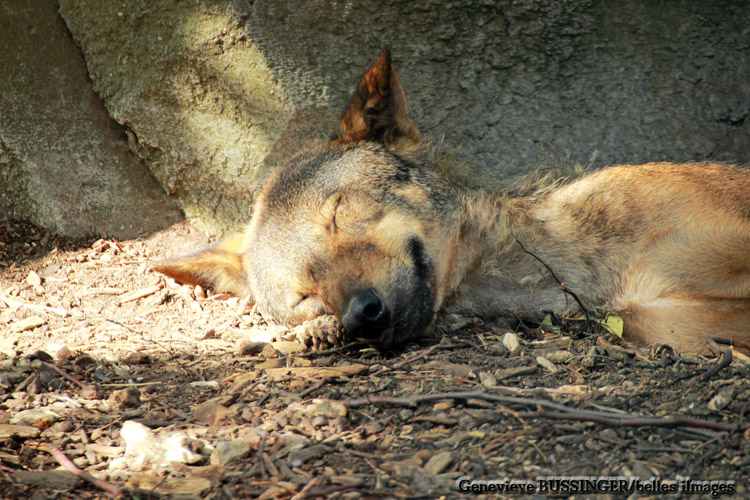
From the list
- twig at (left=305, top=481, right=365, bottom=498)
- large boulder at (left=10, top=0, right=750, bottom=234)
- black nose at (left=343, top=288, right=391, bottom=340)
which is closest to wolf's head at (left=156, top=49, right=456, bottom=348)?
black nose at (left=343, top=288, right=391, bottom=340)

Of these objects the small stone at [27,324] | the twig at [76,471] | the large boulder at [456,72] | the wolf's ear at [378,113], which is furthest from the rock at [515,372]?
the small stone at [27,324]

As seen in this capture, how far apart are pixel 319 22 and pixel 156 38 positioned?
4.65 feet

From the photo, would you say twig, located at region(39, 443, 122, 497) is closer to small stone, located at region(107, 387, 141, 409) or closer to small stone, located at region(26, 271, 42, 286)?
small stone, located at region(107, 387, 141, 409)

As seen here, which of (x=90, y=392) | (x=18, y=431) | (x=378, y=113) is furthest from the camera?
(x=378, y=113)

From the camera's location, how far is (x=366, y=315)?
330 cm

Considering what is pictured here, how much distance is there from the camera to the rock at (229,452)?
2393 mm

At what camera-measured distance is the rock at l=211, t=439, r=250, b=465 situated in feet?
7.85

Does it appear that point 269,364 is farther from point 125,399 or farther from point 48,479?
point 48,479

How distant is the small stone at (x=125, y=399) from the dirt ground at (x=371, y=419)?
1cm

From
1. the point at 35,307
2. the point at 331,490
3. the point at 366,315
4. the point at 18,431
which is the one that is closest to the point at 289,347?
the point at 366,315

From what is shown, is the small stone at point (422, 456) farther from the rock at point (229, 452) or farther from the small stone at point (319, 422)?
the rock at point (229, 452)

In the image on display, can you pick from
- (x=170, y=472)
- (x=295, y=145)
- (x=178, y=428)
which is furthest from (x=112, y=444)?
(x=295, y=145)

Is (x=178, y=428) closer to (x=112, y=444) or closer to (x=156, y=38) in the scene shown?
(x=112, y=444)

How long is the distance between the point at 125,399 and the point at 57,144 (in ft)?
11.5
